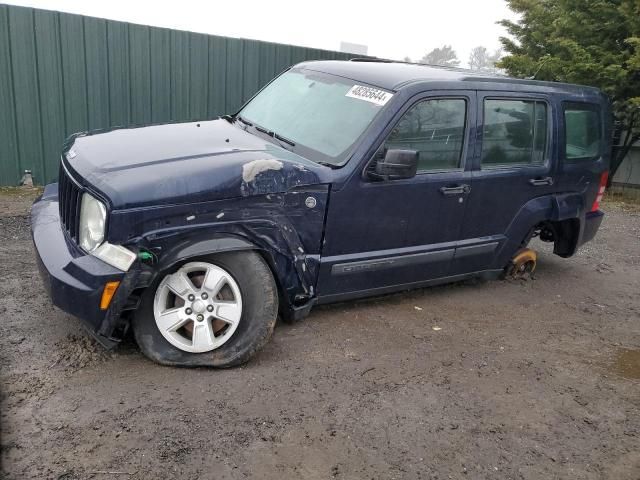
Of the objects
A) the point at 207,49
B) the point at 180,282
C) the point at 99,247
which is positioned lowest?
the point at 180,282

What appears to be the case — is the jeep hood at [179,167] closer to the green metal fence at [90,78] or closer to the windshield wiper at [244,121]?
the windshield wiper at [244,121]

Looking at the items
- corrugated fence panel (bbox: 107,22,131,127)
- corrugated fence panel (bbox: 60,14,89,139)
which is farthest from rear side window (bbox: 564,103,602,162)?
corrugated fence panel (bbox: 60,14,89,139)

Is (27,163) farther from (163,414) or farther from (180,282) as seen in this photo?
(163,414)

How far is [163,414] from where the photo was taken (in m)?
2.96

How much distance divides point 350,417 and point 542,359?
169 centimetres

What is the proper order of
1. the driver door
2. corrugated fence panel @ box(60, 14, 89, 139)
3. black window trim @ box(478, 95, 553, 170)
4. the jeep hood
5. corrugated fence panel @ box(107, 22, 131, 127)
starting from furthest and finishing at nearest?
corrugated fence panel @ box(107, 22, 131, 127)
corrugated fence panel @ box(60, 14, 89, 139)
black window trim @ box(478, 95, 553, 170)
the driver door
the jeep hood

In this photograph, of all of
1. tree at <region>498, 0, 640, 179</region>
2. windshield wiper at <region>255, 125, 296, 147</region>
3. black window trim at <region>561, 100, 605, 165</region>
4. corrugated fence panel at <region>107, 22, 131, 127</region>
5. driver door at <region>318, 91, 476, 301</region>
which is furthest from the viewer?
tree at <region>498, 0, 640, 179</region>

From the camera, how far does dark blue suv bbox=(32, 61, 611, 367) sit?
3.18 metres

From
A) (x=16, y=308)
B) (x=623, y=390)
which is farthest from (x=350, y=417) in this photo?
(x=16, y=308)

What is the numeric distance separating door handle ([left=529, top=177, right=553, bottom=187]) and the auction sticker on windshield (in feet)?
5.29

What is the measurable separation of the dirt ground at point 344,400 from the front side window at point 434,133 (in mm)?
1243

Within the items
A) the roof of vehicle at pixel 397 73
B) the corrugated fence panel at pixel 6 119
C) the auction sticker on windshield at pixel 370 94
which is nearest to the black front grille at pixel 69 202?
the auction sticker on windshield at pixel 370 94

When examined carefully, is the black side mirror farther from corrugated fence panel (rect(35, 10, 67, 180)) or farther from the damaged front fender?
corrugated fence panel (rect(35, 10, 67, 180))

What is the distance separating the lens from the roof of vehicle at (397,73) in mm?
4176
